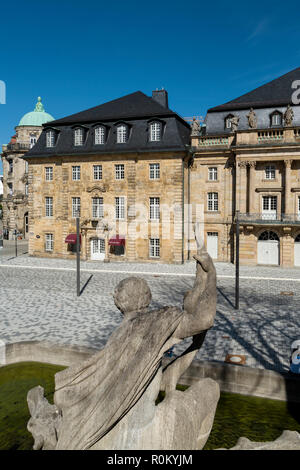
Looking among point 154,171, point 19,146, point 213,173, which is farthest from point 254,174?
→ point 19,146

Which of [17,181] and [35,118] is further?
[35,118]

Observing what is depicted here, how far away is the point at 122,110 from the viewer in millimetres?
35031

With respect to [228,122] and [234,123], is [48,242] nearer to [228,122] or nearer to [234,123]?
[228,122]

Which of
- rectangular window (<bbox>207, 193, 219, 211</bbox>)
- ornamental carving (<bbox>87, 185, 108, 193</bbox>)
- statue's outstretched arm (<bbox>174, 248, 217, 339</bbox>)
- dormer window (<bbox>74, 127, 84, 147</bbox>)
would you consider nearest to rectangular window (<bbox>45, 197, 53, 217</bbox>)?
ornamental carving (<bbox>87, 185, 108, 193</bbox>)

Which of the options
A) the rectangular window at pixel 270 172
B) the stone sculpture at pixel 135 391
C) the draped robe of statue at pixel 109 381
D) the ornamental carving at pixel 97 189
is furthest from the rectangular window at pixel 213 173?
the draped robe of statue at pixel 109 381

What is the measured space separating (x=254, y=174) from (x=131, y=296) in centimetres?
2995

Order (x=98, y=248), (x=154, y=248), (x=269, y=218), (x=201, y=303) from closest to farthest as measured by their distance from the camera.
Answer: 1. (x=201, y=303)
2. (x=269, y=218)
3. (x=154, y=248)
4. (x=98, y=248)

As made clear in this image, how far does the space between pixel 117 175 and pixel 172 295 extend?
1724cm

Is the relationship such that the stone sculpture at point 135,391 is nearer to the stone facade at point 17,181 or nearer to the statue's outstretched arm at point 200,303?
the statue's outstretched arm at point 200,303

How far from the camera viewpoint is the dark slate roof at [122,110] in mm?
33412

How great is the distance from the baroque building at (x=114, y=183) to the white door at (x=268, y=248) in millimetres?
6427

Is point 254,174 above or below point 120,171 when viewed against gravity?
below

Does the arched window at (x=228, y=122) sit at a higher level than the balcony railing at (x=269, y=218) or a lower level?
higher

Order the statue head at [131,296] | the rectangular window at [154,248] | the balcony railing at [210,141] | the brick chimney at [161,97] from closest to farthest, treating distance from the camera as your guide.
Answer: the statue head at [131,296]
the rectangular window at [154,248]
the balcony railing at [210,141]
the brick chimney at [161,97]
